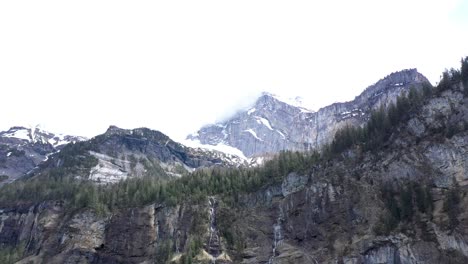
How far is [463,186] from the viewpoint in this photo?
341ft

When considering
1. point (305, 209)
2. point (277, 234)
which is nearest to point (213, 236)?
point (277, 234)

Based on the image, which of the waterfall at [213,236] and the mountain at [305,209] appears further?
the waterfall at [213,236]

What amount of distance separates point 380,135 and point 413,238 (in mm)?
36711

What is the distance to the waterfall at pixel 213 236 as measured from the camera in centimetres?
12544

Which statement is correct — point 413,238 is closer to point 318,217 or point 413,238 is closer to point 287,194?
point 318,217

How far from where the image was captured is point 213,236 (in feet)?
432

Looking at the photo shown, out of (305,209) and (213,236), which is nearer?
(305,209)

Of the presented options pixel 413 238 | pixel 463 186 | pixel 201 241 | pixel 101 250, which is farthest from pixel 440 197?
pixel 101 250

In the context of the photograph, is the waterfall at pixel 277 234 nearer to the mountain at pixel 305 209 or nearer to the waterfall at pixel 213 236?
the mountain at pixel 305 209

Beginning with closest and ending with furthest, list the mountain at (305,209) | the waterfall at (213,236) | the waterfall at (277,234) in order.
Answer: the mountain at (305,209) < the waterfall at (277,234) < the waterfall at (213,236)

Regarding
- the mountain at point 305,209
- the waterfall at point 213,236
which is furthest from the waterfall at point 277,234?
the waterfall at point 213,236

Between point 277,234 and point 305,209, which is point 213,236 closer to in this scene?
point 277,234

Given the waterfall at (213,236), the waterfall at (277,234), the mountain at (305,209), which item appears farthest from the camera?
the waterfall at (213,236)

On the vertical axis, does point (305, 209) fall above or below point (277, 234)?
above
